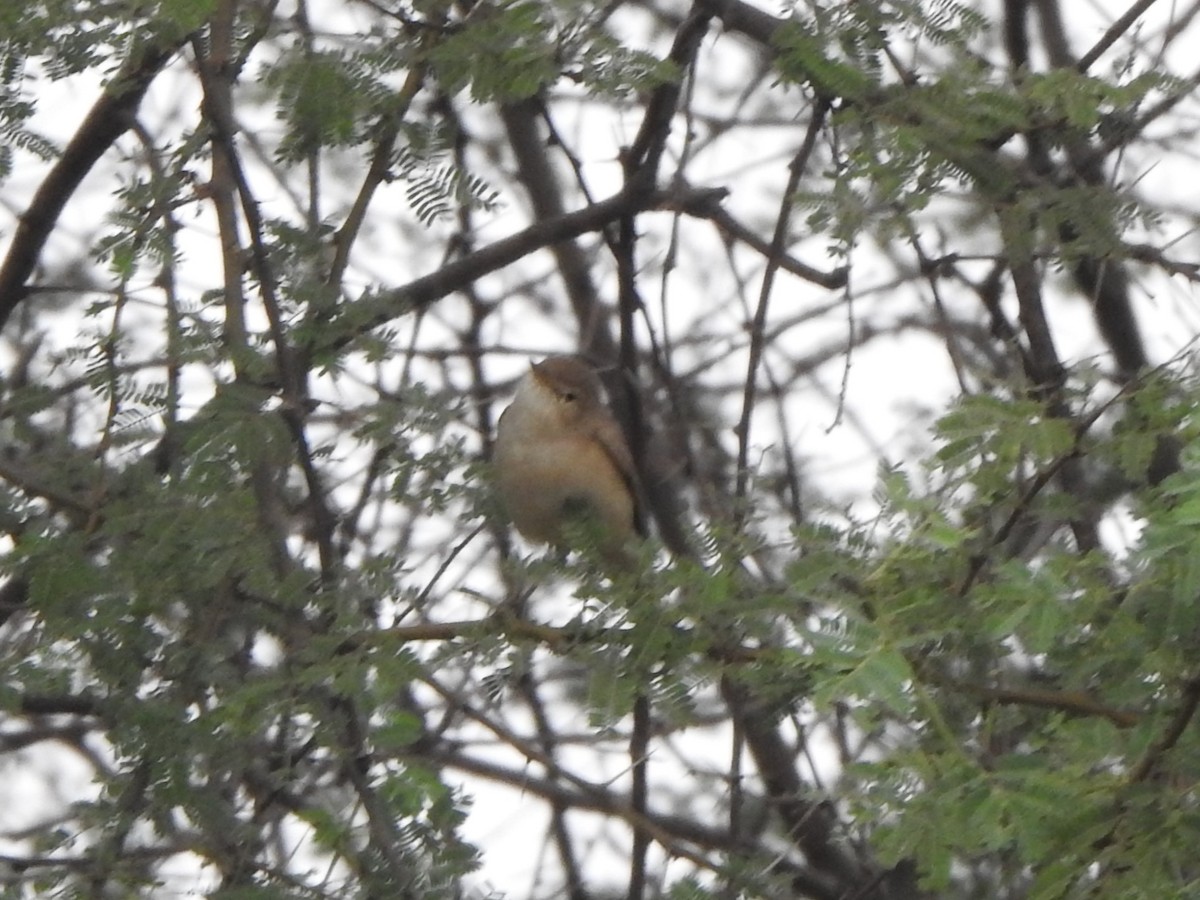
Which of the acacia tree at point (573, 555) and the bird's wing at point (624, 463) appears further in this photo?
the bird's wing at point (624, 463)

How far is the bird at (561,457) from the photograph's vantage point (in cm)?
443

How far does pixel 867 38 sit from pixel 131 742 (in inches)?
74.2

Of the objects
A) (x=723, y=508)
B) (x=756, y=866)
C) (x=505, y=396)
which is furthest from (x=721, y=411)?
(x=756, y=866)

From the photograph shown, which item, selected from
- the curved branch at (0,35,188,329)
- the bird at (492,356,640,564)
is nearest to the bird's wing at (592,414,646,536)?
the bird at (492,356,640,564)

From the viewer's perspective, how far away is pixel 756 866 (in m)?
3.56

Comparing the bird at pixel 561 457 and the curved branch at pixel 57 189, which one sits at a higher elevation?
the curved branch at pixel 57 189

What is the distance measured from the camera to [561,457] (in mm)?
4590

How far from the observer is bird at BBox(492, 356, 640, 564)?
4.43 meters

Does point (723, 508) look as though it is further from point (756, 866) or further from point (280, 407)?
point (280, 407)

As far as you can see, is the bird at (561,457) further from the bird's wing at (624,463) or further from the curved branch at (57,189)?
the curved branch at (57,189)

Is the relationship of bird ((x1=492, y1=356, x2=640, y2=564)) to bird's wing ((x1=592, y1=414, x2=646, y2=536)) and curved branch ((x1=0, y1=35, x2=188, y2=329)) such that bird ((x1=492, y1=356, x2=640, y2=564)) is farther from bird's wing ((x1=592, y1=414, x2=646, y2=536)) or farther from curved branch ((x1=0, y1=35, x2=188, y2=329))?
curved branch ((x1=0, y1=35, x2=188, y2=329))

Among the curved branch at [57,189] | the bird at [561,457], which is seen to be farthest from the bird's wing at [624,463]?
the curved branch at [57,189]

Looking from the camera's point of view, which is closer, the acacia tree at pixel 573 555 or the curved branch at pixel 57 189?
the acacia tree at pixel 573 555

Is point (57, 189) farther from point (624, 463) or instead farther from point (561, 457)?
point (624, 463)
